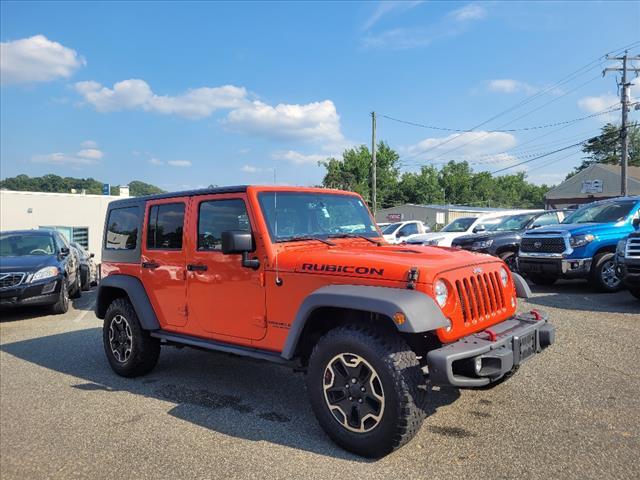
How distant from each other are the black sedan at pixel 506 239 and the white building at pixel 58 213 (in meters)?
21.0

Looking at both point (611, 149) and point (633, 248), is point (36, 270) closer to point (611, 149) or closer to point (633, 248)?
point (633, 248)

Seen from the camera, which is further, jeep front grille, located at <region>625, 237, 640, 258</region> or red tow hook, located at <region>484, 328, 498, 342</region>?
jeep front grille, located at <region>625, 237, 640, 258</region>

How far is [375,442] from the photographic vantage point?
3.18 meters

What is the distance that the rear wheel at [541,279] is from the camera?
1051 cm

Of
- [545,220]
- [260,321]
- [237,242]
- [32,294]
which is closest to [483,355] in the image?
[260,321]

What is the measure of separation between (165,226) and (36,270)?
16.4 ft

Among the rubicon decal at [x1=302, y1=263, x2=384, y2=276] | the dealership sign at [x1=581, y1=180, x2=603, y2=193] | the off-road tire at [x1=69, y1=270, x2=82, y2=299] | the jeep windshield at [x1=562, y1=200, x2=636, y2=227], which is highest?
the dealership sign at [x1=581, y1=180, x2=603, y2=193]

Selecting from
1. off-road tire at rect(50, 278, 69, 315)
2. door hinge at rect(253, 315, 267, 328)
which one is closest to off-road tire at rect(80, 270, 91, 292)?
off-road tire at rect(50, 278, 69, 315)

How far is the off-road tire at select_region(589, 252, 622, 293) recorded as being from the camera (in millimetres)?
9328

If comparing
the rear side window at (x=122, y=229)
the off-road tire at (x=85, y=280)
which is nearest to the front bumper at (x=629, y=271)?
the rear side window at (x=122, y=229)

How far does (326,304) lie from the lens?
334cm

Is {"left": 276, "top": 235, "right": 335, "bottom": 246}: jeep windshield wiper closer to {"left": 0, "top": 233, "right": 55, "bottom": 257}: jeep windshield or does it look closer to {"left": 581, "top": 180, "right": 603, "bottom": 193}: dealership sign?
{"left": 0, "top": 233, "right": 55, "bottom": 257}: jeep windshield

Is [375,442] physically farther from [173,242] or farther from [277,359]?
[173,242]

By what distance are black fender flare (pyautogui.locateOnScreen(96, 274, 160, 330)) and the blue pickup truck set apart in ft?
25.6
